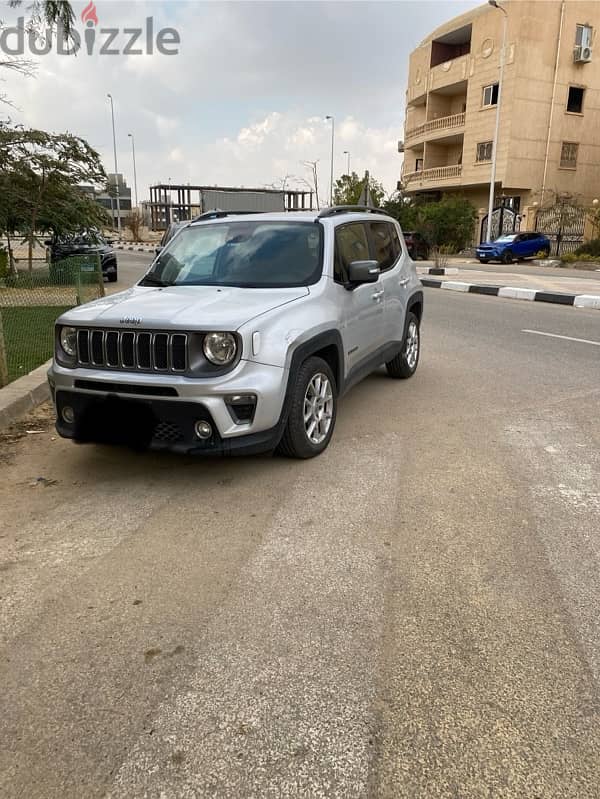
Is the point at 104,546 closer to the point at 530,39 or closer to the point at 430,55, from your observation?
the point at 530,39

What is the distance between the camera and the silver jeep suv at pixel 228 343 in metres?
3.85

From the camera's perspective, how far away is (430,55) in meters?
44.9

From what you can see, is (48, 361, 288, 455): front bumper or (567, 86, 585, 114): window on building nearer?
(48, 361, 288, 455): front bumper

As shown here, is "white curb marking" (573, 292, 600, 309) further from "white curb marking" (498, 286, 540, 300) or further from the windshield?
the windshield

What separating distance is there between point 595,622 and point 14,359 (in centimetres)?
702

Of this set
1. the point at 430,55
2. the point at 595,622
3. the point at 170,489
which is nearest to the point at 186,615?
the point at 170,489

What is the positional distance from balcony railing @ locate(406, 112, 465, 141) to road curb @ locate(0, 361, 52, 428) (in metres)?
41.6

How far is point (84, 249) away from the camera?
1914 cm

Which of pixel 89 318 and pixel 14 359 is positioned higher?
pixel 89 318

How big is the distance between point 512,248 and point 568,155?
1339 cm

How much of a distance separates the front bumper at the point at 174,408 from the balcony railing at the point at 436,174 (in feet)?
137

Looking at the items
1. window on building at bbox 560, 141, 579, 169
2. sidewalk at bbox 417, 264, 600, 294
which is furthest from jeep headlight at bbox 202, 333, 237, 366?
window on building at bbox 560, 141, 579, 169

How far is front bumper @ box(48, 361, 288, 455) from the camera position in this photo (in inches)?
149

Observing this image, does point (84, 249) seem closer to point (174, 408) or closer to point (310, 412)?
point (310, 412)
